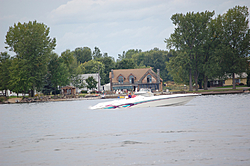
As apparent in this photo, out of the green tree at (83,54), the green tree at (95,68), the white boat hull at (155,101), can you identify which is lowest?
the white boat hull at (155,101)

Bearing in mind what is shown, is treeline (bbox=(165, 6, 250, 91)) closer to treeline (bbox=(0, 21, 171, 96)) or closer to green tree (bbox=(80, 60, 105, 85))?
treeline (bbox=(0, 21, 171, 96))

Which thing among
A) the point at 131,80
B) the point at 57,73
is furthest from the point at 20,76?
the point at 131,80

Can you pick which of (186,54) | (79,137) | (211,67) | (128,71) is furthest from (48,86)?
(79,137)

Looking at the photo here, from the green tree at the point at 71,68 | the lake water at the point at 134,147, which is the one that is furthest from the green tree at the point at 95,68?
the lake water at the point at 134,147

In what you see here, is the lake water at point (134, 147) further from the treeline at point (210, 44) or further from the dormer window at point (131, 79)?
the dormer window at point (131, 79)

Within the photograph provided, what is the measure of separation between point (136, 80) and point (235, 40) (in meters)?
38.3

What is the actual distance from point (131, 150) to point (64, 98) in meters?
71.4

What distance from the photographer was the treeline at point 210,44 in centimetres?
8062

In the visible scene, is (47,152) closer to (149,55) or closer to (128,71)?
(128,71)

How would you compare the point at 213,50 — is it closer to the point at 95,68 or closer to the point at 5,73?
the point at 95,68

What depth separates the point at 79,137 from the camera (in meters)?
19.3

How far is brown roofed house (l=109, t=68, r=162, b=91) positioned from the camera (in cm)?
10550

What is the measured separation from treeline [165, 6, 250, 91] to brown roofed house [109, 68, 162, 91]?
17456mm

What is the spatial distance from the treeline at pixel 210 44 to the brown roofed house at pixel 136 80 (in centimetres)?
1746
